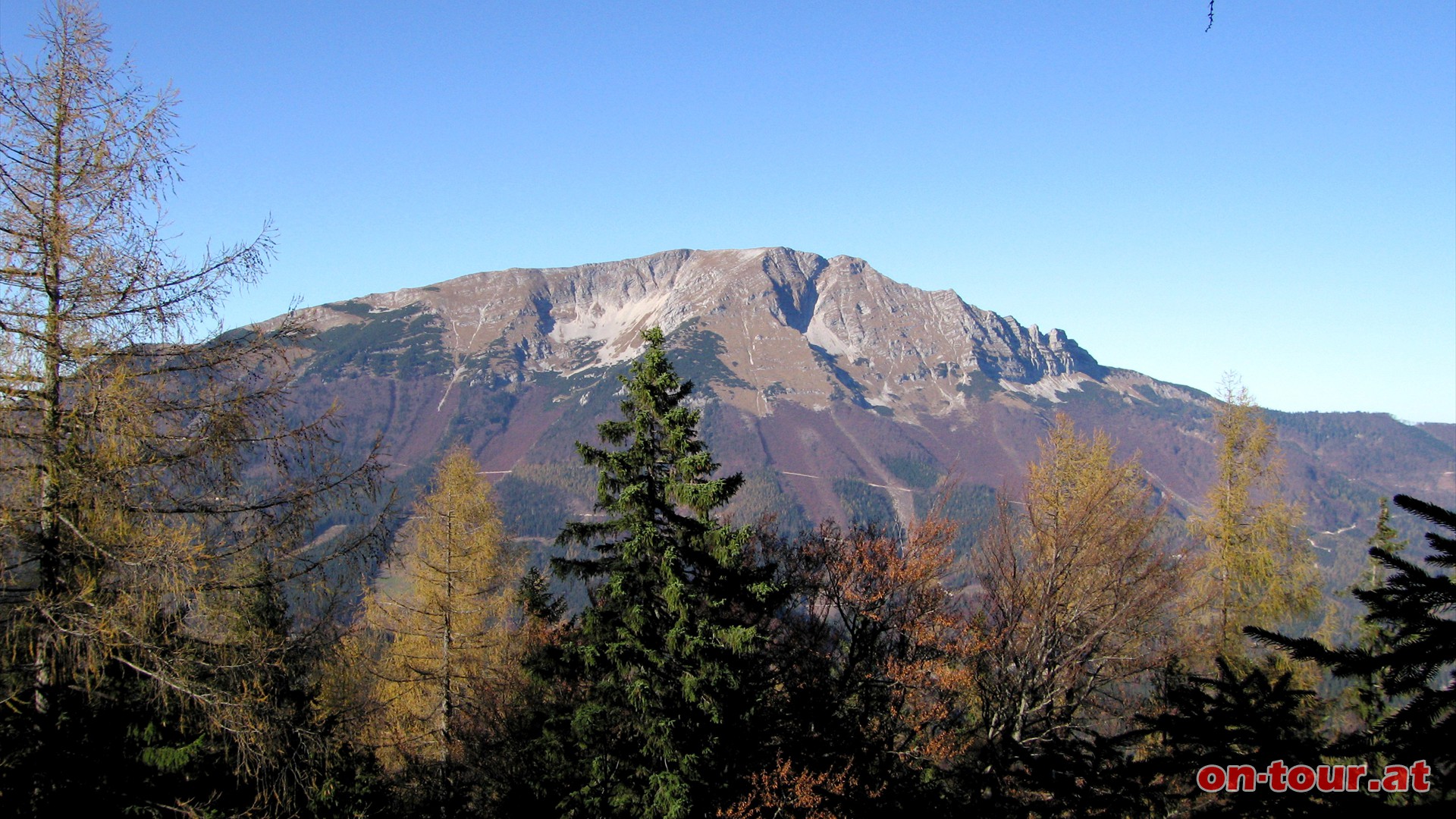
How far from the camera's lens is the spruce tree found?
16.2 meters

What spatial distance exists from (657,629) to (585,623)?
5.30ft

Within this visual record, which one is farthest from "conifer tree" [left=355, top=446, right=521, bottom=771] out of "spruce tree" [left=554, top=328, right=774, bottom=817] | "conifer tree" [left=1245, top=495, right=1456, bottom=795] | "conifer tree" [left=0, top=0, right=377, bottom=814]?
"conifer tree" [left=1245, top=495, right=1456, bottom=795]

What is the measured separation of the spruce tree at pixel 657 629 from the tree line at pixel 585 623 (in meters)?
0.09

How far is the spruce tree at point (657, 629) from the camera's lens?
53.2 feet

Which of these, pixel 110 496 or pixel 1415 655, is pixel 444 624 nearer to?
pixel 110 496

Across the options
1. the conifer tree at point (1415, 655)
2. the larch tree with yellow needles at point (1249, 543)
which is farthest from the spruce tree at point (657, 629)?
the larch tree with yellow needles at point (1249, 543)

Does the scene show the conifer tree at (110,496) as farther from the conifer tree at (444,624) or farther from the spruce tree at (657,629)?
the conifer tree at (444,624)

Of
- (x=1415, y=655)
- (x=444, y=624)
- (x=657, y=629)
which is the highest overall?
(x=1415, y=655)

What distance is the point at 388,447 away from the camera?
10625 millimetres

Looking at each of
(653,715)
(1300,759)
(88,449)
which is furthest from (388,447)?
(1300,759)

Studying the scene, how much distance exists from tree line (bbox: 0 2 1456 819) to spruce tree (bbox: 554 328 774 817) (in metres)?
0.09

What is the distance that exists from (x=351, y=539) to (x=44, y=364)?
10.4ft

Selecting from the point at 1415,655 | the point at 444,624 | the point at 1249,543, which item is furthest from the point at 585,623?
the point at 1249,543

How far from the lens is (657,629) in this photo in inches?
677
